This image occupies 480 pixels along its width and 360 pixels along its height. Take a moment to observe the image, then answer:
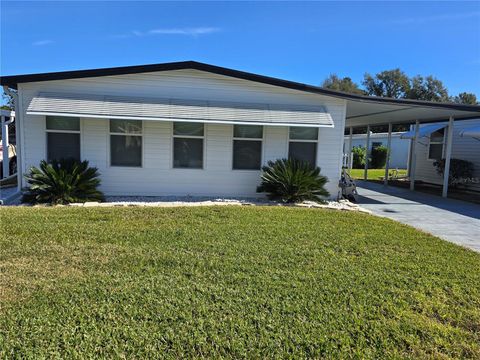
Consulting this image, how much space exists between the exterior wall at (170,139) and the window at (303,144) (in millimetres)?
156

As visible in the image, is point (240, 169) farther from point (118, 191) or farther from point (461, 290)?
point (461, 290)

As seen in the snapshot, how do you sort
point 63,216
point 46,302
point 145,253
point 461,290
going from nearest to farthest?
point 46,302 → point 461,290 → point 145,253 → point 63,216

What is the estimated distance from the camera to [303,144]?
1040 centimetres

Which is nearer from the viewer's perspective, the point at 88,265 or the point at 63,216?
the point at 88,265

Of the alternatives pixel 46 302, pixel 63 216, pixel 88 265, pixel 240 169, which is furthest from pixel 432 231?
pixel 63 216

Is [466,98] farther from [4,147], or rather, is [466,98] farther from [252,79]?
[4,147]

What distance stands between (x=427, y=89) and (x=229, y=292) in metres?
52.9

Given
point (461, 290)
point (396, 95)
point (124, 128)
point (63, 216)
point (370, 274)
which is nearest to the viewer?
point (461, 290)

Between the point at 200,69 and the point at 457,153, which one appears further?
the point at 457,153

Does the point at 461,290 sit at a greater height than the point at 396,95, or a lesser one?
lesser

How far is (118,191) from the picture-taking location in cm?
978

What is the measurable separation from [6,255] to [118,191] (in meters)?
5.12

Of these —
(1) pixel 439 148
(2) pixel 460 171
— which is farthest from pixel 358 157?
(2) pixel 460 171

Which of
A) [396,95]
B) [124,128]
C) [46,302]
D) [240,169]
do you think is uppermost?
[396,95]
